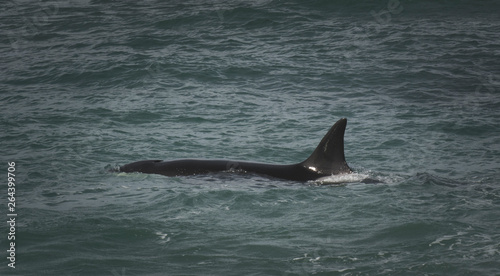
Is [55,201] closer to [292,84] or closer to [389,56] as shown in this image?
[292,84]

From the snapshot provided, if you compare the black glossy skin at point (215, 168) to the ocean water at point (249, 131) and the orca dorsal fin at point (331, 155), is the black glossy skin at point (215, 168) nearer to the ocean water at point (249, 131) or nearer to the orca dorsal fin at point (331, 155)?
the orca dorsal fin at point (331, 155)

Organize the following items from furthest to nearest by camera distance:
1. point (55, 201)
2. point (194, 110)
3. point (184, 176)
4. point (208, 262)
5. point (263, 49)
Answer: point (263, 49) → point (194, 110) → point (184, 176) → point (55, 201) → point (208, 262)

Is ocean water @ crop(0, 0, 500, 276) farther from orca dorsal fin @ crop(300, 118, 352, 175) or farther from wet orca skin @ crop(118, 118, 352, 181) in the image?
orca dorsal fin @ crop(300, 118, 352, 175)

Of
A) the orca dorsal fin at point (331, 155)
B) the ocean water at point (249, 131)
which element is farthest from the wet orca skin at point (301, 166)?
the ocean water at point (249, 131)

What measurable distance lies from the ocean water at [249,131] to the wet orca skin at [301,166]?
0.37 meters

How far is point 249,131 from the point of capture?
22.4m

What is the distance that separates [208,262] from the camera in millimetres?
12531

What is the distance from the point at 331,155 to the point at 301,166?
0.80 meters

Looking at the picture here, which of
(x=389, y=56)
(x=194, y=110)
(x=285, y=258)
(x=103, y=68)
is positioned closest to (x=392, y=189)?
(x=285, y=258)

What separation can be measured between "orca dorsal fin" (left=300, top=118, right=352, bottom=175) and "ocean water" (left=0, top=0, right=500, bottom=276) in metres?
0.60

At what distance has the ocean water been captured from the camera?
517 inches

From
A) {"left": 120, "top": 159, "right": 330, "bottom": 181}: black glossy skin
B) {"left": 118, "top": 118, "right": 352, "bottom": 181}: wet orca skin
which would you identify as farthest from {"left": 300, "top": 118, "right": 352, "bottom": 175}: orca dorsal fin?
{"left": 120, "top": 159, "right": 330, "bottom": 181}: black glossy skin

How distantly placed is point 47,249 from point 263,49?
1890 cm

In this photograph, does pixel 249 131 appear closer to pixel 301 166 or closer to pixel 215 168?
pixel 215 168
